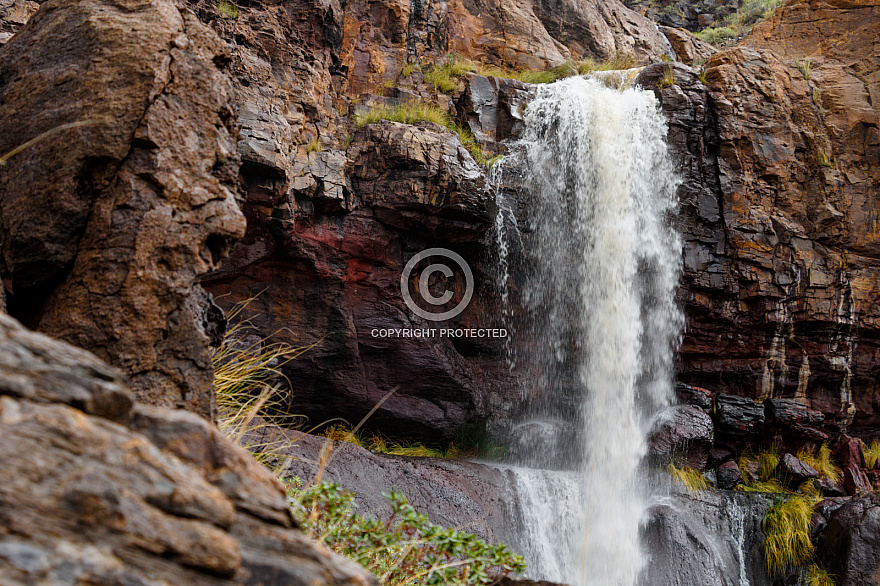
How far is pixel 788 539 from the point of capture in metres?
6.55

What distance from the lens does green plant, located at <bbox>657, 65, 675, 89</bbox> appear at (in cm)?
922

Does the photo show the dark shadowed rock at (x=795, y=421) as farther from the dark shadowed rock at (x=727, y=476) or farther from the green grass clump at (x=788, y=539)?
the green grass clump at (x=788, y=539)

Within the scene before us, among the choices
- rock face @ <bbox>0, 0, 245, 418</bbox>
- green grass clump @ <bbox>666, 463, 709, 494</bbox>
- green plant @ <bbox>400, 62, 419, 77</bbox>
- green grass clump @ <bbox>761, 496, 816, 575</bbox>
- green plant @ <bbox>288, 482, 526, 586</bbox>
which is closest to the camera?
rock face @ <bbox>0, 0, 245, 418</bbox>

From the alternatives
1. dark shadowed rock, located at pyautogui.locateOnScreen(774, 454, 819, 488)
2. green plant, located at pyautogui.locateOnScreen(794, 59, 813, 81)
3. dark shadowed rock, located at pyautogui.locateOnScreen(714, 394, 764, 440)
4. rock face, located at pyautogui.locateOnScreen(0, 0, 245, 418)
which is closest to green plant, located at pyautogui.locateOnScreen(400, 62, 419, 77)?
green plant, located at pyautogui.locateOnScreen(794, 59, 813, 81)

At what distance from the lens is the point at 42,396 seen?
4.54ft

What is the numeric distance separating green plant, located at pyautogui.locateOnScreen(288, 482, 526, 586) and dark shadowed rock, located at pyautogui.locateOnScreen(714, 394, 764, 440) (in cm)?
654

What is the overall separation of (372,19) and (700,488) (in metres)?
8.87

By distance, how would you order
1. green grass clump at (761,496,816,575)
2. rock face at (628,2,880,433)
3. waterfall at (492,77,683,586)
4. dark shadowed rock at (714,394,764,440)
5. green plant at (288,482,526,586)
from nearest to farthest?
green plant at (288,482,526,586)
green grass clump at (761,496,816,575)
dark shadowed rock at (714,394,764,440)
waterfall at (492,77,683,586)
rock face at (628,2,880,433)

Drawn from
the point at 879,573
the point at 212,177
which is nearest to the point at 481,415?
the point at 879,573

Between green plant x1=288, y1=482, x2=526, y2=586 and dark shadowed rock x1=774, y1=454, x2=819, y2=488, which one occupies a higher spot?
green plant x1=288, y1=482, x2=526, y2=586

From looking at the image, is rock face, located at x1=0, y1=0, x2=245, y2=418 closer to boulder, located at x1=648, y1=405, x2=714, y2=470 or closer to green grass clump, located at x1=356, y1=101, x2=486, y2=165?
green grass clump, located at x1=356, y1=101, x2=486, y2=165

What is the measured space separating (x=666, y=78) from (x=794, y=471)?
6060 mm

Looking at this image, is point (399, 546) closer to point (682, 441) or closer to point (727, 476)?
point (682, 441)

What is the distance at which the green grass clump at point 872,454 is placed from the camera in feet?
27.7
